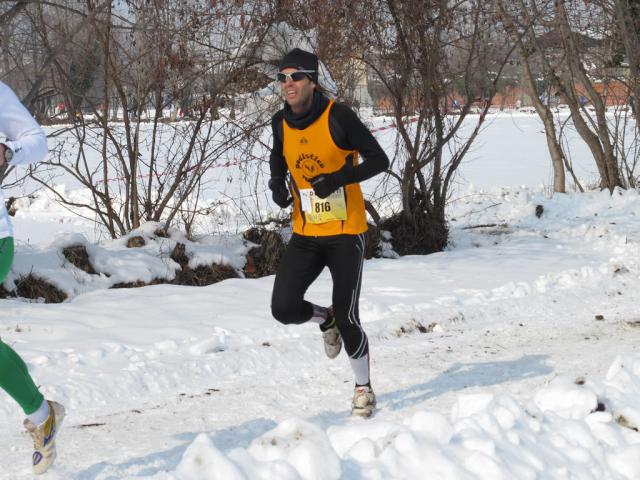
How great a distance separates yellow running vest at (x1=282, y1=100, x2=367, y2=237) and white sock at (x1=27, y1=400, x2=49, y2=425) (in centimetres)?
168

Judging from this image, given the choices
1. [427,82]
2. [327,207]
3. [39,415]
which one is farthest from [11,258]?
[427,82]

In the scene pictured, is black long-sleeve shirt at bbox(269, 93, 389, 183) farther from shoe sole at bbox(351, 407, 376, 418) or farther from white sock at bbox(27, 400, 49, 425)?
white sock at bbox(27, 400, 49, 425)

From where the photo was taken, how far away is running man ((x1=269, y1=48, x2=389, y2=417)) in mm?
4707

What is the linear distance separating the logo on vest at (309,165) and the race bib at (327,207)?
0.28ft

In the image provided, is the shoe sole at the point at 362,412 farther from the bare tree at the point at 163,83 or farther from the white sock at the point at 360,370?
the bare tree at the point at 163,83

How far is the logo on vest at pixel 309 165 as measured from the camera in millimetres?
4777

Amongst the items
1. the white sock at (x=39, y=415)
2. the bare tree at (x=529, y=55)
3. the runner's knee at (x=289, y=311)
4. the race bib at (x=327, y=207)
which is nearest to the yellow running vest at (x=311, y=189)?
the race bib at (x=327, y=207)

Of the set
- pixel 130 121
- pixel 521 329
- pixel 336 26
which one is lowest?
pixel 521 329

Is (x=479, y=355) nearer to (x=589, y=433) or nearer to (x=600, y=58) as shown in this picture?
(x=589, y=433)

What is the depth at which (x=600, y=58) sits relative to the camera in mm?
14586

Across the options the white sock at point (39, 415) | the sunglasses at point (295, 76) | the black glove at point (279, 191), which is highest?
the sunglasses at point (295, 76)

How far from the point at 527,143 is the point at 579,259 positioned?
67.7 feet

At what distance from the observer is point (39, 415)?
154 inches

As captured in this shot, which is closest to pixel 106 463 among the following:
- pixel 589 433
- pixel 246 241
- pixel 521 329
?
pixel 589 433
